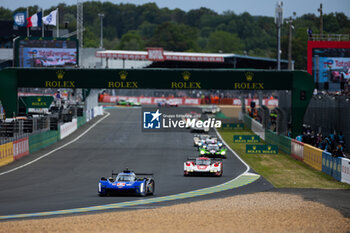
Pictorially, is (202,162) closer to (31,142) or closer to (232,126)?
(31,142)

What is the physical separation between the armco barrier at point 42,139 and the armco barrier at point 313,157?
1817cm

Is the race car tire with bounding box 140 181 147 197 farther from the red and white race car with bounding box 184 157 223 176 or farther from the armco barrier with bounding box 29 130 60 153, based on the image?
the armco barrier with bounding box 29 130 60 153

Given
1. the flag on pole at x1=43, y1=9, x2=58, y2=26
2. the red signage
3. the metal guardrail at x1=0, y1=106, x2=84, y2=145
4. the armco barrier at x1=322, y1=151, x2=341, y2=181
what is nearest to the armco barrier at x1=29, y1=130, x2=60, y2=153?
the metal guardrail at x1=0, y1=106, x2=84, y2=145

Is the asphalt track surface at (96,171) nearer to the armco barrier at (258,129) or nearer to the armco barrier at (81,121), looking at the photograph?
the armco barrier at (258,129)

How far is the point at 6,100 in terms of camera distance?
49.7m

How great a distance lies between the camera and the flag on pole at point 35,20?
72562mm

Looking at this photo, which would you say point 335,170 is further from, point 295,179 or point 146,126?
point 146,126

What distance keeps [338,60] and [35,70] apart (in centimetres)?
3499

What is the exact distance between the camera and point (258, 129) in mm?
62219

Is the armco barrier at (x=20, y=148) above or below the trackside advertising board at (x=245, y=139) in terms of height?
above

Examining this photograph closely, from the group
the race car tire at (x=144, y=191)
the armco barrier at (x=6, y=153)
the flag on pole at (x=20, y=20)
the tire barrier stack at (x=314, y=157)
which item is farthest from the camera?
the flag on pole at (x=20, y=20)

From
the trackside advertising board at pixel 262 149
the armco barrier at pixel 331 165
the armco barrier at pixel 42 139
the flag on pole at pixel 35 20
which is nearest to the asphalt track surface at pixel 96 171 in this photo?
the armco barrier at pixel 42 139

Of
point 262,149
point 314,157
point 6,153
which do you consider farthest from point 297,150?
point 6,153

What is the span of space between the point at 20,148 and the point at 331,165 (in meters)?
19.3
